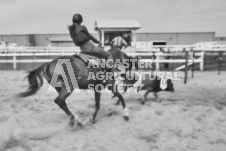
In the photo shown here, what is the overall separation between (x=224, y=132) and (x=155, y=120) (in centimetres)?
121

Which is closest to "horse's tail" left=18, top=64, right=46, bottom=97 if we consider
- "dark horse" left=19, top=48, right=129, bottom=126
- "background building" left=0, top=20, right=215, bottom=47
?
"dark horse" left=19, top=48, right=129, bottom=126

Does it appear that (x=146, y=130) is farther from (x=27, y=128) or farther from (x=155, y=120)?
(x=27, y=128)

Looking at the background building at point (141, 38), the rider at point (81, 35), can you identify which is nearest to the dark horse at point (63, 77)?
the rider at point (81, 35)

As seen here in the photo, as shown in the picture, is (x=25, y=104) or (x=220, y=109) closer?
(x=220, y=109)

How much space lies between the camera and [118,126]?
4188 millimetres

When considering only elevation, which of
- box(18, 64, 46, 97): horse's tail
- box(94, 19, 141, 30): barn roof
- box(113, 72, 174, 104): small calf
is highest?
box(94, 19, 141, 30): barn roof

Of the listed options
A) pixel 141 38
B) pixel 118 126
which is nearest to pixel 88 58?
pixel 118 126

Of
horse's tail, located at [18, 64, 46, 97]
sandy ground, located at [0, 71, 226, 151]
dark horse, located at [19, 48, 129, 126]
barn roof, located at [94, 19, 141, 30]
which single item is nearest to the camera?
sandy ground, located at [0, 71, 226, 151]

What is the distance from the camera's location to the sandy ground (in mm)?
3408

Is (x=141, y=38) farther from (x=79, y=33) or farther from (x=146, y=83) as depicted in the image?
(x=79, y=33)

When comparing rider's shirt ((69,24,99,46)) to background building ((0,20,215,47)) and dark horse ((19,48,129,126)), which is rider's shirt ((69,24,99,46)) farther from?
background building ((0,20,215,47))

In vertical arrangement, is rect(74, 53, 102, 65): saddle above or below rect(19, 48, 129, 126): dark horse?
above

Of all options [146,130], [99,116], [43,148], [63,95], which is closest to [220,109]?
[146,130]

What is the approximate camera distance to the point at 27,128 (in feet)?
13.3
